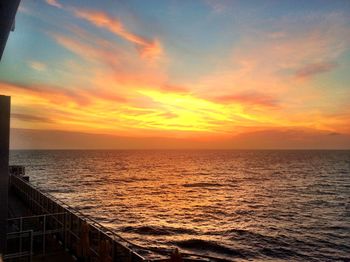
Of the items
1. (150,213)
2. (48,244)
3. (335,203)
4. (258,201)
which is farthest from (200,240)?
(335,203)

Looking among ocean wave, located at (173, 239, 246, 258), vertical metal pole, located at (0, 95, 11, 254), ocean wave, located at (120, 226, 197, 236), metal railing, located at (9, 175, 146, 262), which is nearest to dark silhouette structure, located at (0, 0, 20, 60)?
vertical metal pole, located at (0, 95, 11, 254)

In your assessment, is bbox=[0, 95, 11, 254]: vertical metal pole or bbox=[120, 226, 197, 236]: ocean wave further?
bbox=[120, 226, 197, 236]: ocean wave

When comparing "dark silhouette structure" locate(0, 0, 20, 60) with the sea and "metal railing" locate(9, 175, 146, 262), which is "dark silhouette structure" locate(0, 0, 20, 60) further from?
the sea

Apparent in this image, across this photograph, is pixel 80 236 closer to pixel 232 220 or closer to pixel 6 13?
pixel 6 13

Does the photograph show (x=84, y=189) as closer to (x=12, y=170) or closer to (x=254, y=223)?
(x=12, y=170)

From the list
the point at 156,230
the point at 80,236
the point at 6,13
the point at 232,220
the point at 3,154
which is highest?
the point at 6,13

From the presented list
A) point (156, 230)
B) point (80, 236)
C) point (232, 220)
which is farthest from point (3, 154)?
point (232, 220)

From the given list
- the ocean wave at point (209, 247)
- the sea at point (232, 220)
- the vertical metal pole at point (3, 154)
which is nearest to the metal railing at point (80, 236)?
the vertical metal pole at point (3, 154)

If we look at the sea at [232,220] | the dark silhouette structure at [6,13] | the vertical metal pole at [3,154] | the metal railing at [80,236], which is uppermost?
the dark silhouette structure at [6,13]

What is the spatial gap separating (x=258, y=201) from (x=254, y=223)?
1777cm

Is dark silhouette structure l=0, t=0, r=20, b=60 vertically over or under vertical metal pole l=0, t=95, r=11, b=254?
over

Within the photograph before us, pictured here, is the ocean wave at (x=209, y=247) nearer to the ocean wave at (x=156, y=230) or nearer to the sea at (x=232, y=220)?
the sea at (x=232, y=220)

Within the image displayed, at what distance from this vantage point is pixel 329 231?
35.7 m

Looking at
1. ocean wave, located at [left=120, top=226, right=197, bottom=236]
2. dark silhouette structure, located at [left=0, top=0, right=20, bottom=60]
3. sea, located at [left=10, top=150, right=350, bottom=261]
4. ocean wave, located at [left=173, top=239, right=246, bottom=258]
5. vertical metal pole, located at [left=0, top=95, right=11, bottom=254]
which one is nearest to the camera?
dark silhouette structure, located at [left=0, top=0, right=20, bottom=60]
